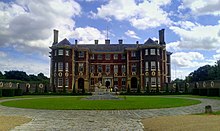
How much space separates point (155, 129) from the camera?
9727 millimetres

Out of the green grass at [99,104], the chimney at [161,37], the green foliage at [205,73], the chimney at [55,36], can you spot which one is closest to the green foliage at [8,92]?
the green grass at [99,104]

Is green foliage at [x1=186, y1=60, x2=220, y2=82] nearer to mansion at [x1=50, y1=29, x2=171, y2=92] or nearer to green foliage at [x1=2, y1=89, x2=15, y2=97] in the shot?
→ mansion at [x1=50, y1=29, x2=171, y2=92]

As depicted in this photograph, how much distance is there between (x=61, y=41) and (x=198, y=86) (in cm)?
3029

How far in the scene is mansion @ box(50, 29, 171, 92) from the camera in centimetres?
5556

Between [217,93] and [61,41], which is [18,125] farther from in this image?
[61,41]

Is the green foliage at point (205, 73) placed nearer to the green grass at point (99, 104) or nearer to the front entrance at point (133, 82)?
the front entrance at point (133, 82)

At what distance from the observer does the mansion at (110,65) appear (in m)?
55.6

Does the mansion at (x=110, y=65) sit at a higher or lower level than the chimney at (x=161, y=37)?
lower

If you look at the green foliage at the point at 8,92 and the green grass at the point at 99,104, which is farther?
the green foliage at the point at 8,92

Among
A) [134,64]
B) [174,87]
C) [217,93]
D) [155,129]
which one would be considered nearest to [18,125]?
[155,129]

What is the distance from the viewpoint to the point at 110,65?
62.5m

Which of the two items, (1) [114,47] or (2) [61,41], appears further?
(1) [114,47]

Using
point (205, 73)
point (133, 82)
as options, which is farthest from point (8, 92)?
point (205, 73)

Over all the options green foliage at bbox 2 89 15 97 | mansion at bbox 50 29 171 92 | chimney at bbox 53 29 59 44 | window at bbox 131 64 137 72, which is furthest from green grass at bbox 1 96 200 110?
chimney at bbox 53 29 59 44
